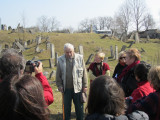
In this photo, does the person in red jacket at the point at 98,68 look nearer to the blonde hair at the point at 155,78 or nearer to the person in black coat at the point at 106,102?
A: the blonde hair at the point at 155,78

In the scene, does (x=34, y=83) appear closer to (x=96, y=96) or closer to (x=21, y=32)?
(x=96, y=96)

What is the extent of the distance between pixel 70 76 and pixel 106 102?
2.39 meters

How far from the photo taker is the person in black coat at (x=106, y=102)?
165 cm

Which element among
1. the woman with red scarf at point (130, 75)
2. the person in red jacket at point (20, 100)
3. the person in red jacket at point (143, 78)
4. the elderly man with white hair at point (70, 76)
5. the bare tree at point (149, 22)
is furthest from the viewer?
the bare tree at point (149, 22)

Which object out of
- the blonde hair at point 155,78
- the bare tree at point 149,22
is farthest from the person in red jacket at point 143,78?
the bare tree at point 149,22

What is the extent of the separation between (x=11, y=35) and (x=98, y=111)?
24899mm

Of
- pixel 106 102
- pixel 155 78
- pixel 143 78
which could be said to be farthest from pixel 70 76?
pixel 106 102

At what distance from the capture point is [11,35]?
79.1 feet

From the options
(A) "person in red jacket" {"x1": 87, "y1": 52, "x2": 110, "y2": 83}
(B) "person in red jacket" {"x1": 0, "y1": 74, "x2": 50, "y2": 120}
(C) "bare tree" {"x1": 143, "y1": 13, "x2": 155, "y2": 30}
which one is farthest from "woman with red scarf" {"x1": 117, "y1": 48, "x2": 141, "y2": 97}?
(C) "bare tree" {"x1": 143, "y1": 13, "x2": 155, "y2": 30}

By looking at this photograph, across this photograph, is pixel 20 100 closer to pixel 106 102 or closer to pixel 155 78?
pixel 106 102

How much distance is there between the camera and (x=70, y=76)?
399 centimetres

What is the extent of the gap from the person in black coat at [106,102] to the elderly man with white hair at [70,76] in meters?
2.23

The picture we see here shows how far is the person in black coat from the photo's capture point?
165cm

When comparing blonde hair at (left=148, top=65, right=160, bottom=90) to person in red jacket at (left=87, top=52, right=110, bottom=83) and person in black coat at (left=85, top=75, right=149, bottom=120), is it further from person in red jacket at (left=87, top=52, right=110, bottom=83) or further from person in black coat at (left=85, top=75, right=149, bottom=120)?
Result: person in red jacket at (left=87, top=52, right=110, bottom=83)
